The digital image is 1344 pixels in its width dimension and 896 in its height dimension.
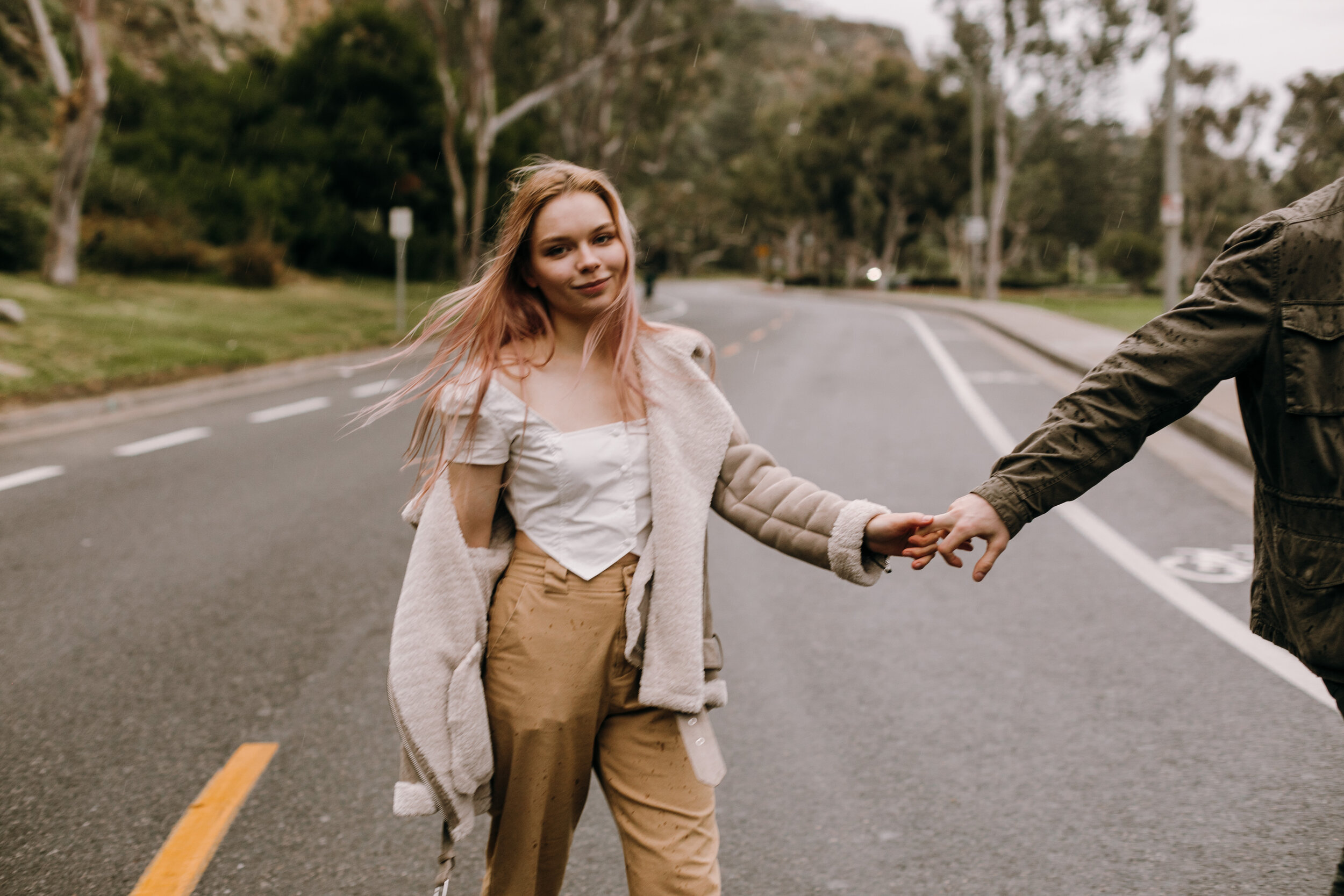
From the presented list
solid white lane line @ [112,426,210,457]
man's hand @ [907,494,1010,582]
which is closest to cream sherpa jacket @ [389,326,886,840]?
man's hand @ [907,494,1010,582]

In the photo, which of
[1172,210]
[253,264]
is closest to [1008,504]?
[1172,210]

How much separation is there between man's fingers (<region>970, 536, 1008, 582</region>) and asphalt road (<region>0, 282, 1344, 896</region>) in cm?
115

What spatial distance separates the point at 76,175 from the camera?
20.3 meters

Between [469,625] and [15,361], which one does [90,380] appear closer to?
[15,361]

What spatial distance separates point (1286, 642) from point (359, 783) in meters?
2.65

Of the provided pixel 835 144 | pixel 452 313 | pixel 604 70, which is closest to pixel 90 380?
pixel 452 313

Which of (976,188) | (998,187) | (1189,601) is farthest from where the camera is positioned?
(998,187)

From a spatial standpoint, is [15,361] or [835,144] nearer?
[15,361]

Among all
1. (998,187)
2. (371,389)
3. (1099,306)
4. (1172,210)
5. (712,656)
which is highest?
(998,187)

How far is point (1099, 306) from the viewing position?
35.8 meters

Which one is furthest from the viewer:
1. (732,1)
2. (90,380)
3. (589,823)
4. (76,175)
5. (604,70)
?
(732,1)

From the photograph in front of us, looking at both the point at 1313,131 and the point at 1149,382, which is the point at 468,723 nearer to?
the point at 1149,382

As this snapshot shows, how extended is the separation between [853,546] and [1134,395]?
23.1 inches

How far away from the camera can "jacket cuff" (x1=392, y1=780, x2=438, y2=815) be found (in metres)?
2.23
